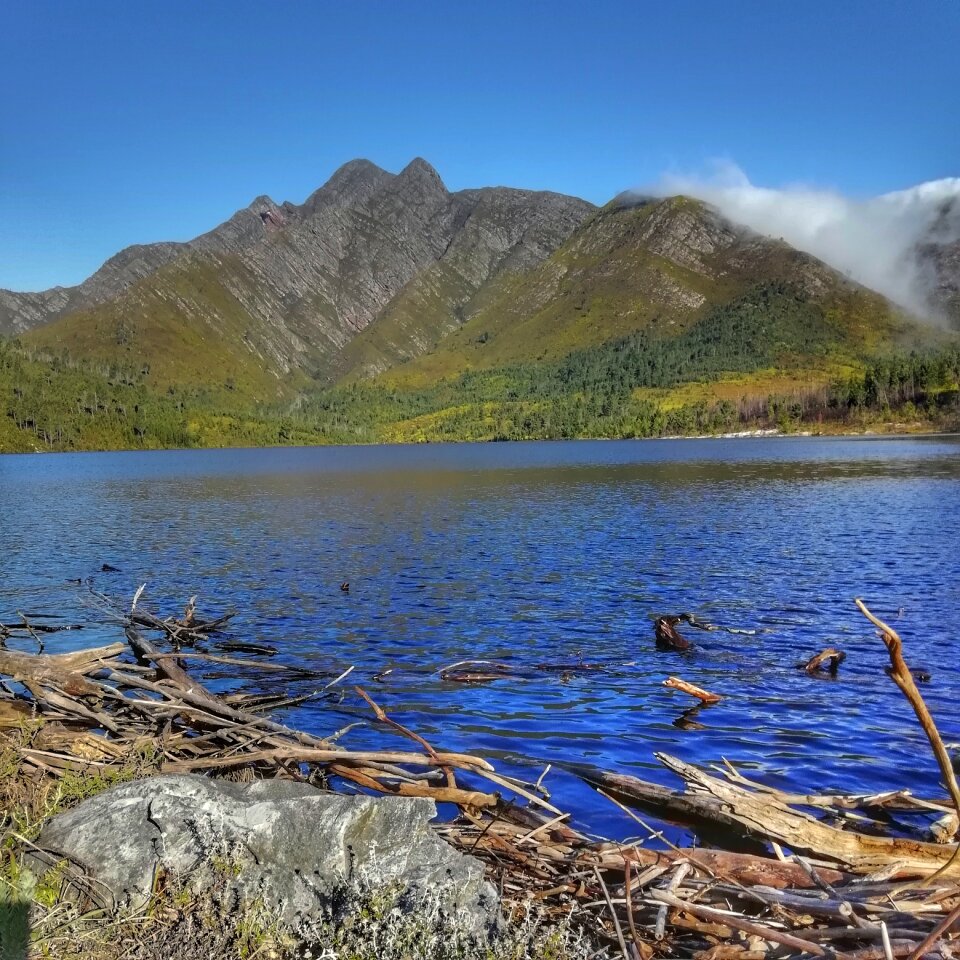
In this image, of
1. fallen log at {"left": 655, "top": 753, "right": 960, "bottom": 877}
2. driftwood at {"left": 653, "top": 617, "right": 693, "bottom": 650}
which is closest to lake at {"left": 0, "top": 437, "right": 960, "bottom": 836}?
driftwood at {"left": 653, "top": 617, "right": 693, "bottom": 650}

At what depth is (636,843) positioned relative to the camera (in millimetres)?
8586

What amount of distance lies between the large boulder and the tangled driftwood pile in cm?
77

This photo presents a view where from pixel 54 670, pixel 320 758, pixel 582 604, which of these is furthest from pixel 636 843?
pixel 582 604

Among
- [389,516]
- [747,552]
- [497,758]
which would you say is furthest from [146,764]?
[389,516]

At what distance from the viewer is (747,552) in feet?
142

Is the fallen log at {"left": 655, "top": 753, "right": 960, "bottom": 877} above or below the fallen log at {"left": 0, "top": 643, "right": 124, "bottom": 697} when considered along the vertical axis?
below

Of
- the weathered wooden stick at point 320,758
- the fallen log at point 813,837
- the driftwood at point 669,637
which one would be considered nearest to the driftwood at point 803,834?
the fallen log at point 813,837

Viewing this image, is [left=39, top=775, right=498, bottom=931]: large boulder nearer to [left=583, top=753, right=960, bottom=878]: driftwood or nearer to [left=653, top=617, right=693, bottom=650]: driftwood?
[left=583, top=753, right=960, bottom=878]: driftwood

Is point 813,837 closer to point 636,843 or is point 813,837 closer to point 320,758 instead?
point 636,843

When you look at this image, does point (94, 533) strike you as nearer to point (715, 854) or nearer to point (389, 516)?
point (389, 516)

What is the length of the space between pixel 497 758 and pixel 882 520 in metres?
47.9

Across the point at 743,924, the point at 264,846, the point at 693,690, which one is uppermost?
the point at 743,924

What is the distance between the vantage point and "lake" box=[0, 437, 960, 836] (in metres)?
16.6

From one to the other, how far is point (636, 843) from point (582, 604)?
22554 millimetres
